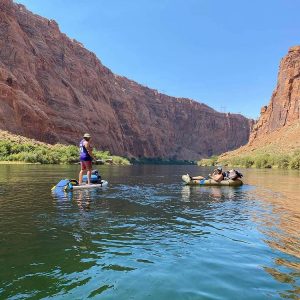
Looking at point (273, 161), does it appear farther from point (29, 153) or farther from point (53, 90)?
point (53, 90)

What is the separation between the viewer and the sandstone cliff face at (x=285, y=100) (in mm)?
137750

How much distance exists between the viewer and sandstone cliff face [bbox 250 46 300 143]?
13775 centimetres

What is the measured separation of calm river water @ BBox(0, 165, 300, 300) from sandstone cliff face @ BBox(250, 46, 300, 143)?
127m

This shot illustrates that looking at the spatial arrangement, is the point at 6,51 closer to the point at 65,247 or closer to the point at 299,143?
the point at 299,143

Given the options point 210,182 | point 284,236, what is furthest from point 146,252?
point 210,182

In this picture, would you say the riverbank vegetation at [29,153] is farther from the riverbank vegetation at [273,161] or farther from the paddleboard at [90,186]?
the paddleboard at [90,186]

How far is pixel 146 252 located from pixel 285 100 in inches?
5773

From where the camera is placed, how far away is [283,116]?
14000cm

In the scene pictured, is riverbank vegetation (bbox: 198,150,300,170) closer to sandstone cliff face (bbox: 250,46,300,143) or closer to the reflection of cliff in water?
sandstone cliff face (bbox: 250,46,300,143)

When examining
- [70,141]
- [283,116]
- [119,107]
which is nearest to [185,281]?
[70,141]

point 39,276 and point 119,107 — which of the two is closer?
point 39,276

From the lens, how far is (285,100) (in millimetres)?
145125

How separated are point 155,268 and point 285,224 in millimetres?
7114

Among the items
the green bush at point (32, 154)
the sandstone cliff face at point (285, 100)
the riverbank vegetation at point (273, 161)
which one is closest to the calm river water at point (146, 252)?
the green bush at point (32, 154)
